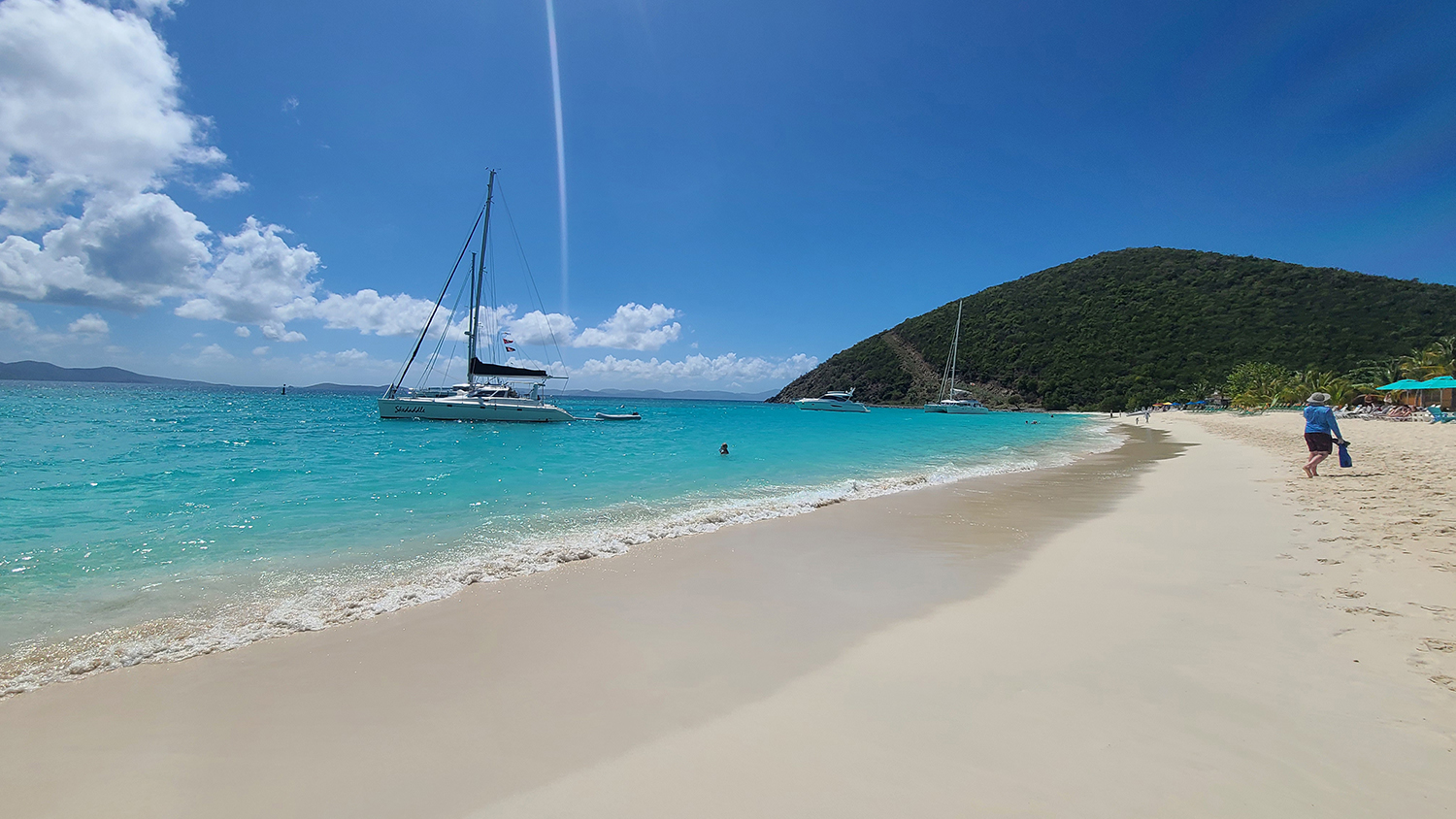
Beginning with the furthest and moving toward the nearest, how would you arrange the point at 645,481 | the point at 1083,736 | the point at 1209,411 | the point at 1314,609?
1. the point at 1209,411
2. the point at 645,481
3. the point at 1314,609
4. the point at 1083,736

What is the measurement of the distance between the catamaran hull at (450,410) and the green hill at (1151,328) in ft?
244

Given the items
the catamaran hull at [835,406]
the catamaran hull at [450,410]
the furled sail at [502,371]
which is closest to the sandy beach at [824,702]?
the catamaran hull at [450,410]

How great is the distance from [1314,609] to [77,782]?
8.49 meters

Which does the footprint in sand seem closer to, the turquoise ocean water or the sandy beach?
the sandy beach

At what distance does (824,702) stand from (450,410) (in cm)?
3701

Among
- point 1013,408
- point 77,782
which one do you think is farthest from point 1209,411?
point 77,782

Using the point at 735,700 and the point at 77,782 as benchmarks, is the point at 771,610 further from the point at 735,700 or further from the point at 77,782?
the point at 77,782

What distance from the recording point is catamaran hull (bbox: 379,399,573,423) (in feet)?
116

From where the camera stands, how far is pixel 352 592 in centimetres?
562

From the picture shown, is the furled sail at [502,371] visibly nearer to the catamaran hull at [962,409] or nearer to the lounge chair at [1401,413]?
the lounge chair at [1401,413]

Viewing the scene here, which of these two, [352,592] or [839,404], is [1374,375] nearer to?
[839,404]

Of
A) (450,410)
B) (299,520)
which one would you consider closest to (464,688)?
(299,520)

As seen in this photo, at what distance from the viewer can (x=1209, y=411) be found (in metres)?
57.0

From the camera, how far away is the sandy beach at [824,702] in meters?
2.57
